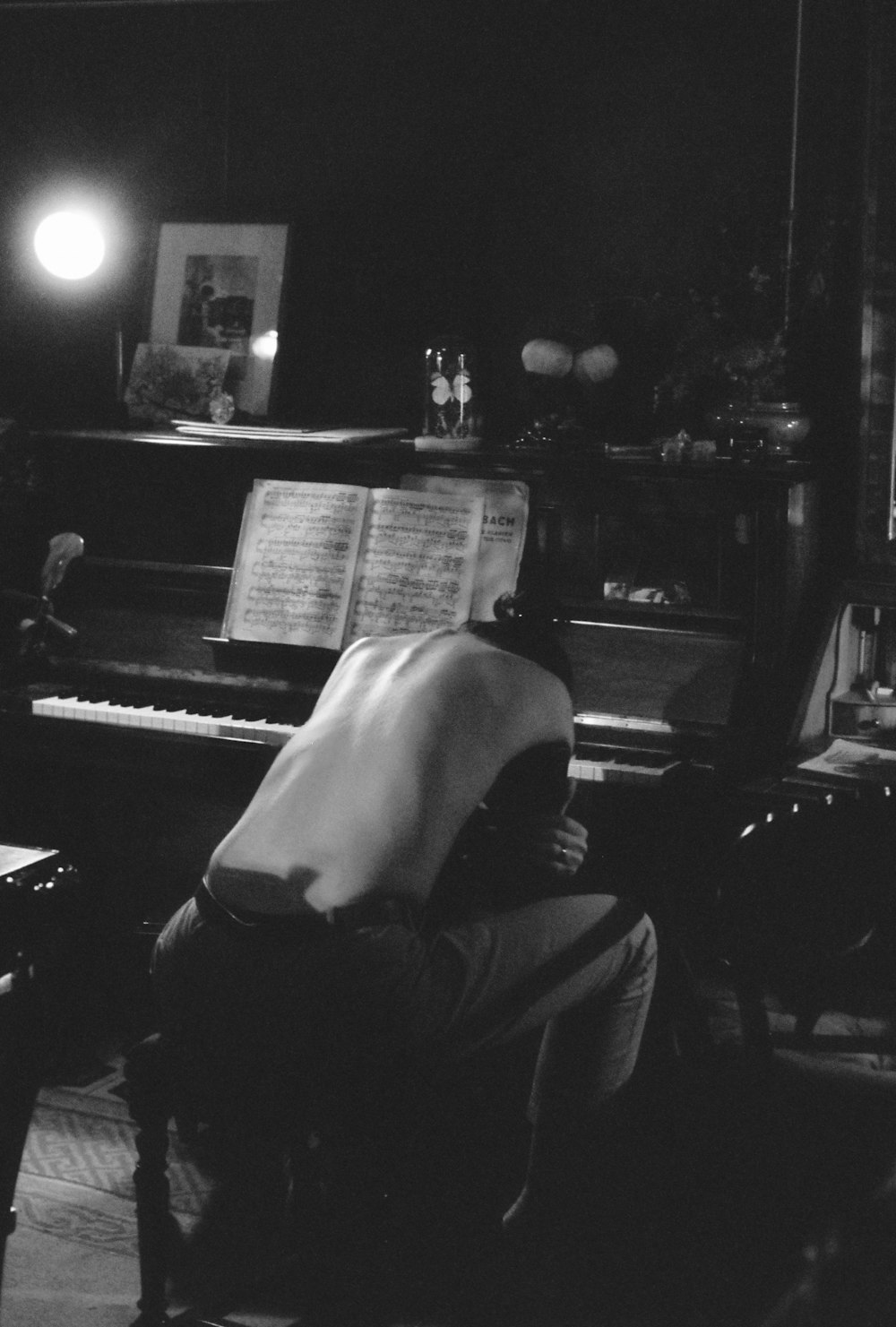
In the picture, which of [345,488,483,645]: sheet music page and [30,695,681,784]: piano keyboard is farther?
[345,488,483,645]: sheet music page

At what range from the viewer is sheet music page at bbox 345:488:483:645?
11.7 ft

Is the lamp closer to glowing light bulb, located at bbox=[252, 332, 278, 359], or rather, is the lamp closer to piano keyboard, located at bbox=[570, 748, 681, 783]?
glowing light bulb, located at bbox=[252, 332, 278, 359]

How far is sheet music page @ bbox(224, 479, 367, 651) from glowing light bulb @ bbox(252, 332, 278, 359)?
0.60 metres

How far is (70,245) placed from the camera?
4453mm

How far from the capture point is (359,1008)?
2.23 meters

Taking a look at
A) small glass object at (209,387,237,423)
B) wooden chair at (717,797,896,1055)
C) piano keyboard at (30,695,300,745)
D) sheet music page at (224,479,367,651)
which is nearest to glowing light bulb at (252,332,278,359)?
small glass object at (209,387,237,423)

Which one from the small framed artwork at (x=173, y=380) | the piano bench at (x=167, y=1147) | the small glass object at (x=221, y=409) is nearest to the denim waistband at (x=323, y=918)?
the piano bench at (x=167, y=1147)

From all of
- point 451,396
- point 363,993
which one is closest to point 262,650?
point 451,396

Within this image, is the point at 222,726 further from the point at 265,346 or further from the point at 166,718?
the point at 265,346

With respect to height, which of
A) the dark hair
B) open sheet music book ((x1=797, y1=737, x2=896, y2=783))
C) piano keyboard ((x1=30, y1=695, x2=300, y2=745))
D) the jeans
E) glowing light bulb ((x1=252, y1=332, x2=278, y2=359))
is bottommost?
the jeans

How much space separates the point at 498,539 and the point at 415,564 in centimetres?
22

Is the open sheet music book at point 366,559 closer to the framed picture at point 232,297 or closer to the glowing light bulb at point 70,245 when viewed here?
the framed picture at point 232,297

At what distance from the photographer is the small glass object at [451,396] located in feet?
12.8

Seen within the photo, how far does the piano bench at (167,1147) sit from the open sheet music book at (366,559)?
53.8 inches
